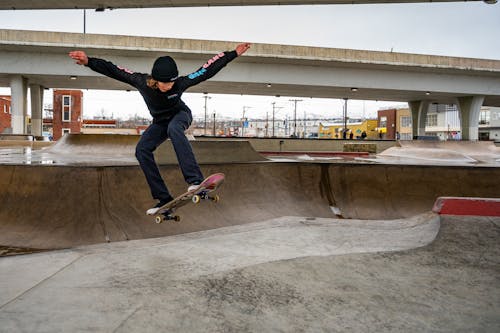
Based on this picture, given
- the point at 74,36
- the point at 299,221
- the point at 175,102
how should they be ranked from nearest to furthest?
the point at 175,102, the point at 299,221, the point at 74,36

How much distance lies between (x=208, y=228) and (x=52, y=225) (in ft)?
8.72

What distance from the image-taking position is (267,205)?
866 cm

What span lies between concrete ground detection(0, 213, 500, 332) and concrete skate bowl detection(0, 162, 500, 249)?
2.38 ft

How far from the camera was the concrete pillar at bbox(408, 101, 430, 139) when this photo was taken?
1908 inches

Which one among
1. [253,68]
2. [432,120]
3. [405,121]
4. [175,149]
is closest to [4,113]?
[253,68]

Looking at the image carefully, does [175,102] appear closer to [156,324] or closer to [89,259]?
[89,259]

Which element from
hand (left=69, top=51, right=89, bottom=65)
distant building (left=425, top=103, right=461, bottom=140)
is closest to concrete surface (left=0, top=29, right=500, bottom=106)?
hand (left=69, top=51, right=89, bottom=65)

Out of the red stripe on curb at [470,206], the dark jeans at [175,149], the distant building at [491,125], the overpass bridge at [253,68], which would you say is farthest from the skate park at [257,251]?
the distant building at [491,125]

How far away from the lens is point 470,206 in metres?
5.92

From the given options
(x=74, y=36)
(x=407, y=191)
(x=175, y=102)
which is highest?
(x=74, y=36)

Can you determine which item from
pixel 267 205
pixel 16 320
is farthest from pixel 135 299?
pixel 267 205

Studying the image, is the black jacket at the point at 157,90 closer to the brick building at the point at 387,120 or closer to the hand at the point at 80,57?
the hand at the point at 80,57

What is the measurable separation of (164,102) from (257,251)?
2463 mm

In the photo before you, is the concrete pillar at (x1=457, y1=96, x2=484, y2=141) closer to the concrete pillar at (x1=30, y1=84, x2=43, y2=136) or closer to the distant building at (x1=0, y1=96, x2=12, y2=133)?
the concrete pillar at (x1=30, y1=84, x2=43, y2=136)
